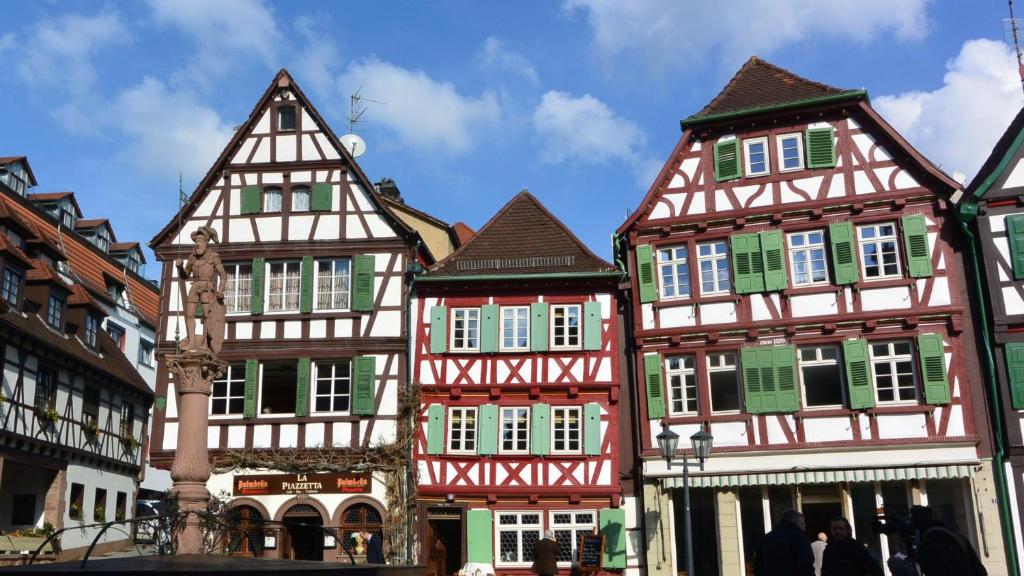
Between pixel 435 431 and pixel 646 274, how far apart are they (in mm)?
6346

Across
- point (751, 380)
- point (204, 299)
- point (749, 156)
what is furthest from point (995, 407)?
point (204, 299)

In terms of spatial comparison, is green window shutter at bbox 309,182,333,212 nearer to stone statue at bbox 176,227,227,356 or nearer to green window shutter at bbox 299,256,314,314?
green window shutter at bbox 299,256,314,314

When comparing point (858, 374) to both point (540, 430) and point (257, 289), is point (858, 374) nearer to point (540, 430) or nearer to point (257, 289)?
point (540, 430)

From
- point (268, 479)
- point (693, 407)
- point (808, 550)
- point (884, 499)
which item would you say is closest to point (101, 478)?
point (268, 479)

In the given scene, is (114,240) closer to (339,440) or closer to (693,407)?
(339,440)

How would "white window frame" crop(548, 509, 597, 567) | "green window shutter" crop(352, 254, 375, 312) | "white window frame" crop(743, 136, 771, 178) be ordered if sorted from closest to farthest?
"white window frame" crop(548, 509, 597, 567), "white window frame" crop(743, 136, 771, 178), "green window shutter" crop(352, 254, 375, 312)

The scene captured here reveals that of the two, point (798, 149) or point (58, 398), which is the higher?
point (798, 149)

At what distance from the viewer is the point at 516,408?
24953 mm

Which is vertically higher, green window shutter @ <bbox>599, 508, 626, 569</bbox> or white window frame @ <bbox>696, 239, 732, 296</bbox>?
white window frame @ <bbox>696, 239, 732, 296</bbox>

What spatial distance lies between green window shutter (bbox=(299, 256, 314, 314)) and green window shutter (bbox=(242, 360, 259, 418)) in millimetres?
1794

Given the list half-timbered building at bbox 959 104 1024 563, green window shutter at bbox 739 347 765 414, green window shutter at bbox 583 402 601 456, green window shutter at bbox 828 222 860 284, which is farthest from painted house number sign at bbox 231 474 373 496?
half-timbered building at bbox 959 104 1024 563

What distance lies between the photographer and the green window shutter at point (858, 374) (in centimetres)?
2242

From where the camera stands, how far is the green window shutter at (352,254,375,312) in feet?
84.7

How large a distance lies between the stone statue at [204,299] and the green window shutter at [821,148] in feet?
49.0
